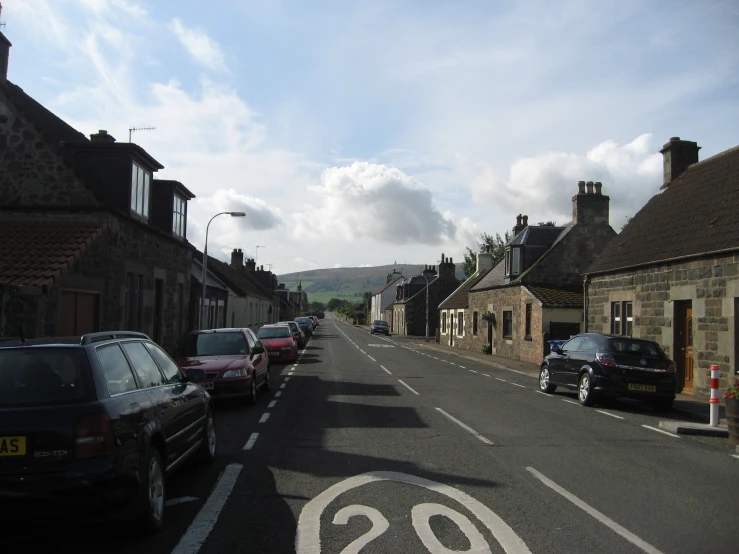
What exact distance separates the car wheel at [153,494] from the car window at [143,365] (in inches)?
29.9

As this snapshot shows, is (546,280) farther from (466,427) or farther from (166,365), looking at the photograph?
(166,365)

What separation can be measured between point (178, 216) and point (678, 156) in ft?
57.3

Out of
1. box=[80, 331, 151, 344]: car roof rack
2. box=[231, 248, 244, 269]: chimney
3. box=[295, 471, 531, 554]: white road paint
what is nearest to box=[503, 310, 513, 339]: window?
box=[295, 471, 531, 554]: white road paint

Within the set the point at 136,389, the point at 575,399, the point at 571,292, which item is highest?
the point at 571,292

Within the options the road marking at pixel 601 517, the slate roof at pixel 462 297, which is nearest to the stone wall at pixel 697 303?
the road marking at pixel 601 517

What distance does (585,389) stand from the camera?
14.5 metres

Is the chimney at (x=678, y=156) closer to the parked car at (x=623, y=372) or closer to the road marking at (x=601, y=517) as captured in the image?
the parked car at (x=623, y=372)

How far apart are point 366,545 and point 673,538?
2.48m

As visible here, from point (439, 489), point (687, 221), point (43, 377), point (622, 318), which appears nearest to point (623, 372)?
point (687, 221)

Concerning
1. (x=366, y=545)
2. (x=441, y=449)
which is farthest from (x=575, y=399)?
(x=366, y=545)

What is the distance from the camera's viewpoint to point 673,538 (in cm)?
540

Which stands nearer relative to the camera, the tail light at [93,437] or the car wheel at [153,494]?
the tail light at [93,437]

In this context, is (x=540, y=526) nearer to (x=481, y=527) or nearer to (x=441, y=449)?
(x=481, y=527)

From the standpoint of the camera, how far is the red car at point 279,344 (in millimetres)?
27219
